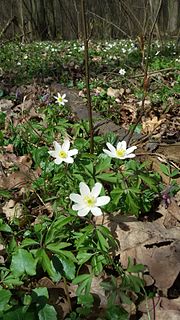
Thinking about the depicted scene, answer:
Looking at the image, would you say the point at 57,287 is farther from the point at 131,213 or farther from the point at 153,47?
the point at 153,47

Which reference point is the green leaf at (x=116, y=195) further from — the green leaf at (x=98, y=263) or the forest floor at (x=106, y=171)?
the green leaf at (x=98, y=263)

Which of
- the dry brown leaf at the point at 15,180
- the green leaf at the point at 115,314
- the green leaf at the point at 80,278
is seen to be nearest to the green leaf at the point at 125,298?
the green leaf at the point at 115,314

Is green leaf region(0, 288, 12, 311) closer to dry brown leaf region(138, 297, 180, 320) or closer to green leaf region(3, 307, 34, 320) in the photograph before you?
green leaf region(3, 307, 34, 320)

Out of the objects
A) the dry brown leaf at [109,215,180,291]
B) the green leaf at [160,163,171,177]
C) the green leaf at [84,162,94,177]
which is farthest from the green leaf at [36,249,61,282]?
the green leaf at [160,163,171,177]

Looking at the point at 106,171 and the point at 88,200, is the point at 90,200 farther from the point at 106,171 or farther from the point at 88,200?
the point at 106,171

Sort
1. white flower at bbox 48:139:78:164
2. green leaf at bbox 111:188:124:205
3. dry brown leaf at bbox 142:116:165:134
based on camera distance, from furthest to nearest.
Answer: dry brown leaf at bbox 142:116:165:134 → white flower at bbox 48:139:78:164 → green leaf at bbox 111:188:124:205

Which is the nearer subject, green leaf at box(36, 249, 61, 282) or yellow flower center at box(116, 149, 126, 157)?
green leaf at box(36, 249, 61, 282)

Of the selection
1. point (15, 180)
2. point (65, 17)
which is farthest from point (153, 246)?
point (65, 17)
